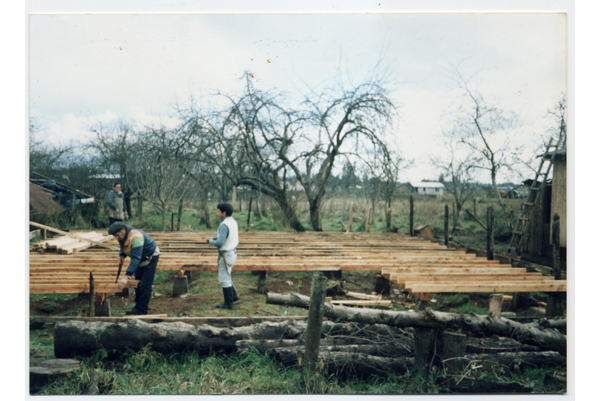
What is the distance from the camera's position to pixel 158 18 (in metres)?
4.56

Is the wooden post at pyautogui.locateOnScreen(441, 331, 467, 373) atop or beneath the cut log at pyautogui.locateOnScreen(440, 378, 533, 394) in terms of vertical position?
atop

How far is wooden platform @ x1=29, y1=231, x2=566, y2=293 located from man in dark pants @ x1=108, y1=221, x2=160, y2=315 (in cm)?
29

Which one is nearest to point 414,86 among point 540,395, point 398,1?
point 398,1

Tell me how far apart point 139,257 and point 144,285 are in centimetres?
42

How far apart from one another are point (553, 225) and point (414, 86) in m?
2.94

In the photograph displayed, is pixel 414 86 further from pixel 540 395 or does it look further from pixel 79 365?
pixel 79 365

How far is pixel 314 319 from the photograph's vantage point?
345 centimetres

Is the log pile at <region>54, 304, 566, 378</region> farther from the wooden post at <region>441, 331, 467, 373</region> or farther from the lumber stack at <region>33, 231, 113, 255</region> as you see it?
the lumber stack at <region>33, 231, 113, 255</region>

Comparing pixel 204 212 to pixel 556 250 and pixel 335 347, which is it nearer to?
pixel 335 347

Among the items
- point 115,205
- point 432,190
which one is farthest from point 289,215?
point 432,190

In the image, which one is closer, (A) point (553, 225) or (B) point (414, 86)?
(A) point (553, 225)

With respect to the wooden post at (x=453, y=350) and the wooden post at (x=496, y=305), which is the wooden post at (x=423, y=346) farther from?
the wooden post at (x=496, y=305)

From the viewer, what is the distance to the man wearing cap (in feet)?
16.5

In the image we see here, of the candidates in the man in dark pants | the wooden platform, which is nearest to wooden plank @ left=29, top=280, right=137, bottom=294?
the wooden platform
